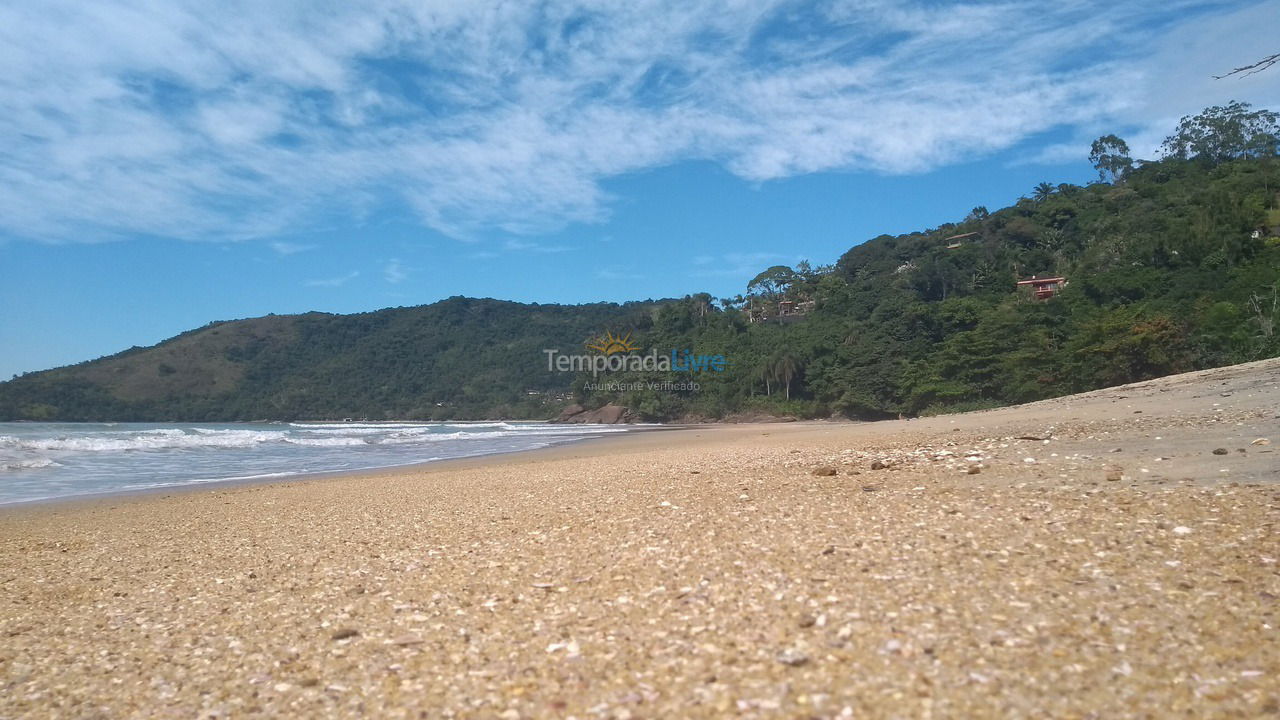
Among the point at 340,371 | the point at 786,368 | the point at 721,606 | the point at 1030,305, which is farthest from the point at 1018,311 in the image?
the point at 340,371

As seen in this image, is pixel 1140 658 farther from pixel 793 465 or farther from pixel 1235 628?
pixel 793 465

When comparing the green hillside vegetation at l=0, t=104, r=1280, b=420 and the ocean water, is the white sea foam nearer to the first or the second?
the ocean water

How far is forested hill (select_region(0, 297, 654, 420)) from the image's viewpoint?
107500 mm

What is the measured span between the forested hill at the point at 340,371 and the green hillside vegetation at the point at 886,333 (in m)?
0.45

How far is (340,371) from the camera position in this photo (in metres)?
137

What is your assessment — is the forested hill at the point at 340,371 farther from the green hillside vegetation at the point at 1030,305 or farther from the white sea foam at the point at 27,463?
the white sea foam at the point at 27,463

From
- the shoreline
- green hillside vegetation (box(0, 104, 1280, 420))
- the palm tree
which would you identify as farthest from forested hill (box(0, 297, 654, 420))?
the shoreline

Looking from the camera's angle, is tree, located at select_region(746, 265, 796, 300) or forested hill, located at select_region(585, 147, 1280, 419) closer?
forested hill, located at select_region(585, 147, 1280, 419)

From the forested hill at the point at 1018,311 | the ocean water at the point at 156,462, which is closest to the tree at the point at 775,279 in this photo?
the forested hill at the point at 1018,311

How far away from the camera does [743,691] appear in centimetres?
304

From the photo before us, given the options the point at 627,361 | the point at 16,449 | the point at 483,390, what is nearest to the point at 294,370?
the point at 483,390

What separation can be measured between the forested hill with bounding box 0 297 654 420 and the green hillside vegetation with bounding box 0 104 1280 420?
17.7 inches

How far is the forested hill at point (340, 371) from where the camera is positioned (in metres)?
108

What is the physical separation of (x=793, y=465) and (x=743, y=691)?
8602 mm
